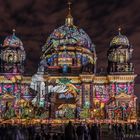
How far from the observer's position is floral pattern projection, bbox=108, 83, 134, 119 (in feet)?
252

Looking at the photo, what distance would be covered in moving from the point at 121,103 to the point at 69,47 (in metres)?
22.8

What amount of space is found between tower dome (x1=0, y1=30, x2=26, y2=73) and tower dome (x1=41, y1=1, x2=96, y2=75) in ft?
26.5

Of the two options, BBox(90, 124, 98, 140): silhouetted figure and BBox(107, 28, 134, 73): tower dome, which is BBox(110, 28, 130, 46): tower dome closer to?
BBox(107, 28, 134, 73): tower dome

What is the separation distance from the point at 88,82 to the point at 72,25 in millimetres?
24881

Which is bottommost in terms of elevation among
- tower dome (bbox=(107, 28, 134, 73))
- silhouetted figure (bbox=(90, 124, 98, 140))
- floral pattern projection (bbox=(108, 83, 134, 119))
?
silhouetted figure (bbox=(90, 124, 98, 140))

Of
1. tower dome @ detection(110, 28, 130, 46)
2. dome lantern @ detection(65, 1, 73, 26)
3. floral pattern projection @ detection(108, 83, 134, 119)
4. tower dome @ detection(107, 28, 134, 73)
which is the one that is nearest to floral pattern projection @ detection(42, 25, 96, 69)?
dome lantern @ detection(65, 1, 73, 26)

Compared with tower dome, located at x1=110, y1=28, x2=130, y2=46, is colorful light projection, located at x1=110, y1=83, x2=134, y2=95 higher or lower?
lower

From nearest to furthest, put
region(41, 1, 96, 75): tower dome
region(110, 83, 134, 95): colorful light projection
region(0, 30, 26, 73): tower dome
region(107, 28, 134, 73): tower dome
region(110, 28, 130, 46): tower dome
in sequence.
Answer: region(110, 83, 134, 95): colorful light projection < region(107, 28, 134, 73): tower dome < region(0, 30, 26, 73): tower dome < region(110, 28, 130, 46): tower dome < region(41, 1, 96, 75): tower dome

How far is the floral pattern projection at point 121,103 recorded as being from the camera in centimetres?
7681

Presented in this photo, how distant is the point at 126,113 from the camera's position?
76.6m

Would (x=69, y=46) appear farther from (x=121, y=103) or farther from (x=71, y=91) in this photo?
(x=121, y=103)

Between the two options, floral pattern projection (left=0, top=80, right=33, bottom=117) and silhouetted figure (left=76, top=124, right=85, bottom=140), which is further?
floral pattern projection (left=0, top=80, right=33, bottom=117)

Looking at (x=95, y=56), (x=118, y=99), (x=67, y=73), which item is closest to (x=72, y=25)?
(x=95, y=56)

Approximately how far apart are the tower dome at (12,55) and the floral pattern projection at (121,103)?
19.8 m
